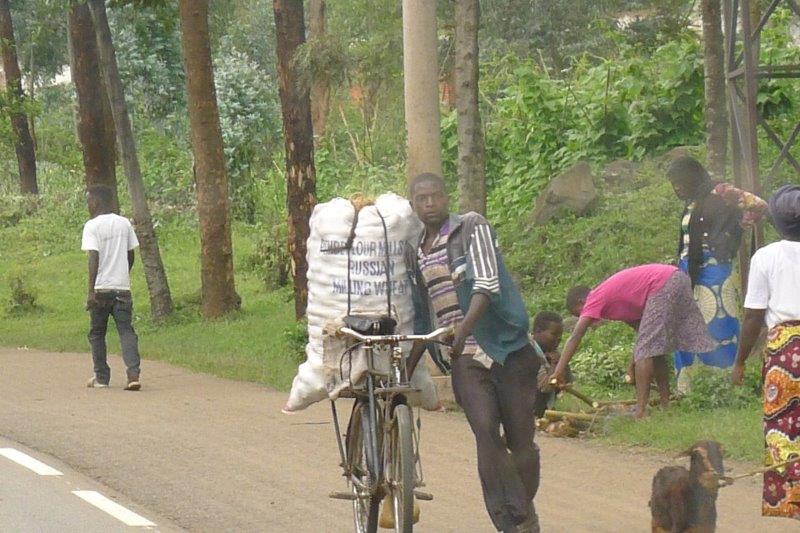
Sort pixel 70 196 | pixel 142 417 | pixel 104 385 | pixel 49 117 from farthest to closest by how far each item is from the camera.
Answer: pixel 49 117 → pixel 70 196 → pixel 104 385 → pixel 142 417

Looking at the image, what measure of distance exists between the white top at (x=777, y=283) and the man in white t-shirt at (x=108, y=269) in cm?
823

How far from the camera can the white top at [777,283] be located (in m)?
6.48

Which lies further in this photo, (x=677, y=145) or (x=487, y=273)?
(x=677, y=145)

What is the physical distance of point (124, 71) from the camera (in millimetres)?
42750

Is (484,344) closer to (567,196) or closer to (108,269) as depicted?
(108,269)

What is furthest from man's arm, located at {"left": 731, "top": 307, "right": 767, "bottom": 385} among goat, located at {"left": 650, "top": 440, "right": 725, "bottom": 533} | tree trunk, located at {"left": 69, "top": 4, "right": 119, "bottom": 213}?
tree trunk, located at {"left": 69, "top": 4, "right": 119, "bottom": 213}

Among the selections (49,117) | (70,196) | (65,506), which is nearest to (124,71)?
(70,196)

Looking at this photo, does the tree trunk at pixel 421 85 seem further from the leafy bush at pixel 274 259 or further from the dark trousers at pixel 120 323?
the leafy bush at pixel 274 259

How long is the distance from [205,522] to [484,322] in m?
2.22

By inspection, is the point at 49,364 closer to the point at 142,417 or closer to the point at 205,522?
the point at 142,417

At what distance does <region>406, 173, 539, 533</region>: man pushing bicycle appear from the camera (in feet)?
22.7

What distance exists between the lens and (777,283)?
6520 mm

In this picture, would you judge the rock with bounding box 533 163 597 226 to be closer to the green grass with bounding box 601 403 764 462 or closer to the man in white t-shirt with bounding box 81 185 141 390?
the man in white t-shirt with bounding box 81 185 141 390

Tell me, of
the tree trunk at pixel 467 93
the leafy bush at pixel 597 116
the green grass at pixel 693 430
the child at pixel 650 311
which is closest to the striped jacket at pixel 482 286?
the green grass at pixel 693 430
